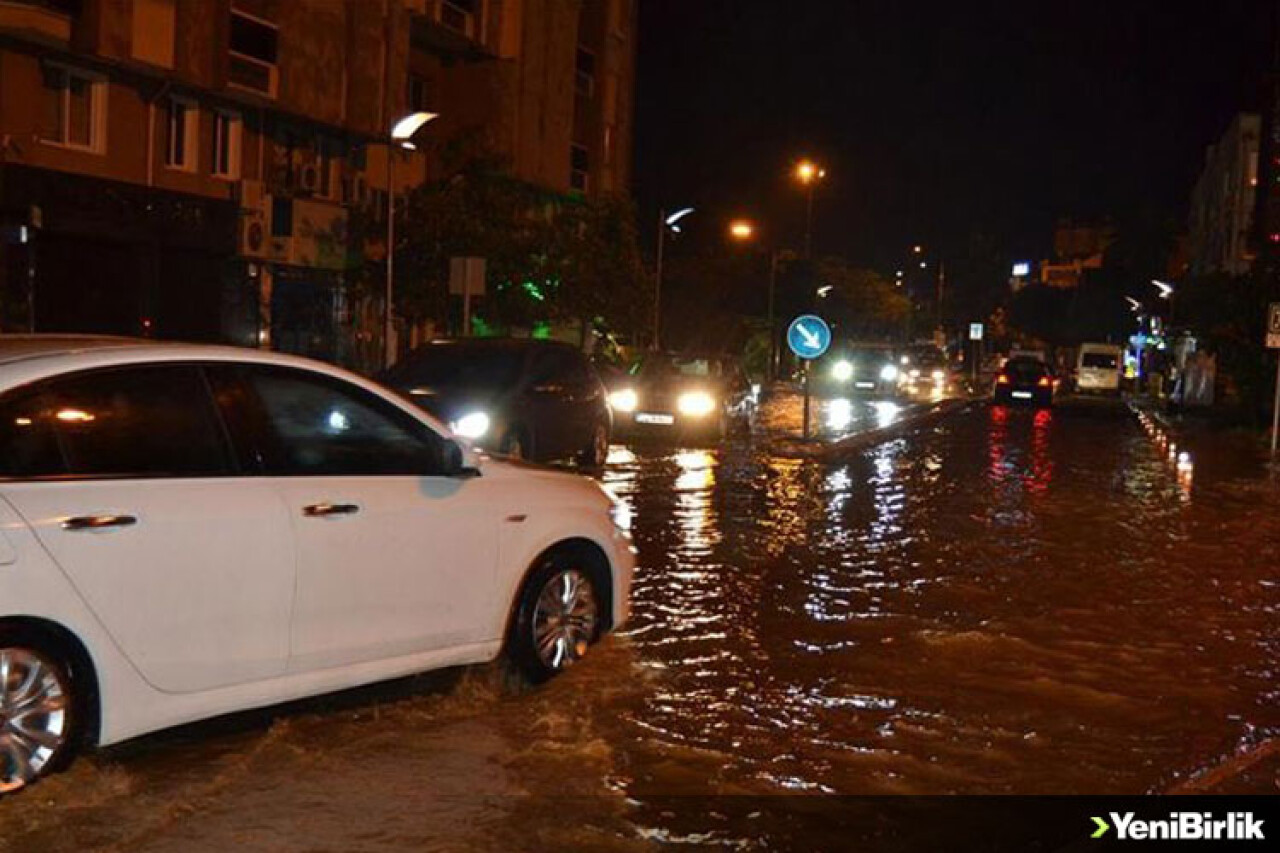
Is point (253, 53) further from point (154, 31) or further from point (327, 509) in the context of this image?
point (327, 509)

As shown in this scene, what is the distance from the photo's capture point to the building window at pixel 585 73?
1916 inches

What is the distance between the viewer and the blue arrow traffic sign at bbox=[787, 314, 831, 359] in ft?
78.5

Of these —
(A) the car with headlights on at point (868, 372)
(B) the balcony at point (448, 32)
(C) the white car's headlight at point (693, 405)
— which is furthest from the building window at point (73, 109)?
(A) the car with headlights on at point (868, 372)

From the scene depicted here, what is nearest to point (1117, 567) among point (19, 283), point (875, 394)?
point (19, 283)

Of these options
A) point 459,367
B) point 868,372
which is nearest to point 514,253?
point 459,367

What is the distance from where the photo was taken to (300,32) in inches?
1257

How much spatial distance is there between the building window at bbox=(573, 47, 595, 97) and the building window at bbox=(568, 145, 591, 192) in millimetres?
1965

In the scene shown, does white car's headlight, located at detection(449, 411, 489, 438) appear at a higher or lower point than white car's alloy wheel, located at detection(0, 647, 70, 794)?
higher

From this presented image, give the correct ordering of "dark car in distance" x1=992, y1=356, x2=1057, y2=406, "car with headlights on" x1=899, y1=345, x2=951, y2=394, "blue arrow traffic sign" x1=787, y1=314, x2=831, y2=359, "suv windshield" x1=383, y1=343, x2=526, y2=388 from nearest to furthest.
A: "suv windshield" x1=383, y1=343, x2=526, y2=388
"blue arrow traffic sign" x1=787, y1=314, x2=831, y2=359
"dark car in distance" x1=992, y1=356, x2=1057, y2=406
"car with headlights on" x1=899, y1=345, x2=951, y2=394

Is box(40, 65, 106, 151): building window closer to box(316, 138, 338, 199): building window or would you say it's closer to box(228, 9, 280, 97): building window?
box(228, 9, 280, 97): building window

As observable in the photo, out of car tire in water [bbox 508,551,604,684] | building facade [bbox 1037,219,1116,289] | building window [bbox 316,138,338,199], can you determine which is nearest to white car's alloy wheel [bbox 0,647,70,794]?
car tire in water [bbox 508,551,604,684]

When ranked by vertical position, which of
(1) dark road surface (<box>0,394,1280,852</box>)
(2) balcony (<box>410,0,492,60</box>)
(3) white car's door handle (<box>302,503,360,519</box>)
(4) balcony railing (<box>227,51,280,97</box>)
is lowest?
(1) dark road surface (<box>0,394,1280,852</box>)

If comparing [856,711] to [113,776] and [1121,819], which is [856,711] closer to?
[1121,819]

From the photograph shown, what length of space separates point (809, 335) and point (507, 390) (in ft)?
30.5
